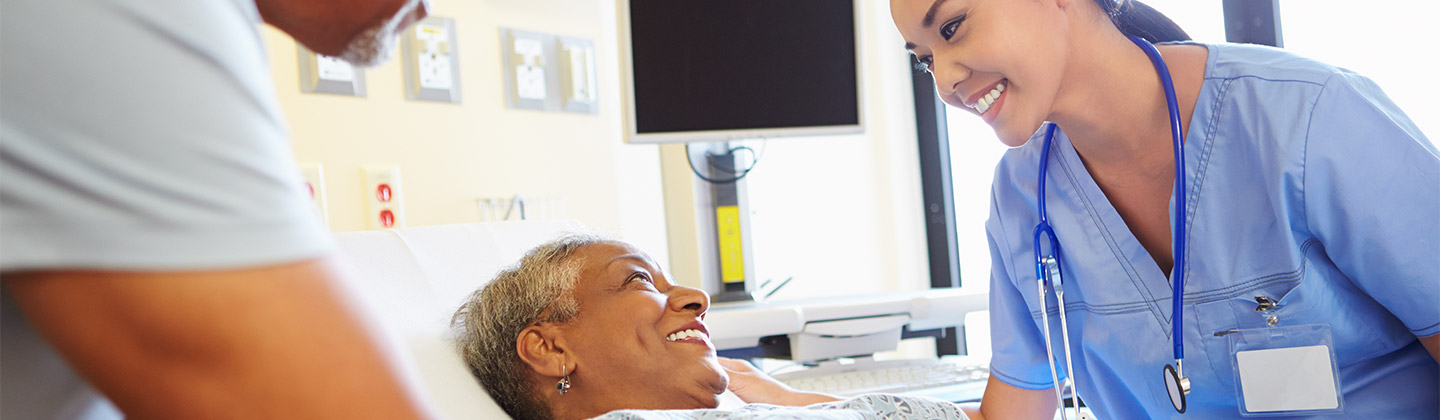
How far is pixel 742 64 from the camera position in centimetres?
233

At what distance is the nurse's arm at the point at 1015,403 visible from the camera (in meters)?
1.41

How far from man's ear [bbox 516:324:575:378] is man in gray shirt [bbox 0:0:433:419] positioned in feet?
2.98

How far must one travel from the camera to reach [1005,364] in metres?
1.41

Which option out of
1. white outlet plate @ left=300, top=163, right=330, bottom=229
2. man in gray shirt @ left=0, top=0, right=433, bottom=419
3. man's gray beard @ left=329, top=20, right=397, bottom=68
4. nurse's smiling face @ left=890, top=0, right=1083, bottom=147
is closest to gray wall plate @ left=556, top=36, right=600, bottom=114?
white outlet plate @ left=300, top=163, right=330, bottom=229

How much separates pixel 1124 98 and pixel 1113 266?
237 mm

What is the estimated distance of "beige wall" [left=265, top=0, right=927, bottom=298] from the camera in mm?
1961

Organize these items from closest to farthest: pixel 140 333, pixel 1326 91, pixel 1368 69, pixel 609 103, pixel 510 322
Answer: pixel 140 333 → pixel 1326 91 → pixel 510 322 → pixel 1368 69 → pixel 609 103

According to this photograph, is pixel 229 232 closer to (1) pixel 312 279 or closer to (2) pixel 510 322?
(1) pixel 312 279

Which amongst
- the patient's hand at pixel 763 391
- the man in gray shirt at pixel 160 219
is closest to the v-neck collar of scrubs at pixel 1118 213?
the patient's hand at pixel 763 391

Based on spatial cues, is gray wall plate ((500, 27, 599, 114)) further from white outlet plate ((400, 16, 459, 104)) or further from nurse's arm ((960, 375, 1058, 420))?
nurse's arm ((960, 375, 1058, 420))

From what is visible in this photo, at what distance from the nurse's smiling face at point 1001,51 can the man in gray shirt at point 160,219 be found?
958 millimetres

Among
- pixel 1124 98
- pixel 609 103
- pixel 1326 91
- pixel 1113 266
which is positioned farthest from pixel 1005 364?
→ pixel 609 103

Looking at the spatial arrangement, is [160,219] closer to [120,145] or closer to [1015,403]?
[120,145]

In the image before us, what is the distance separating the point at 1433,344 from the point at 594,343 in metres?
1.06
